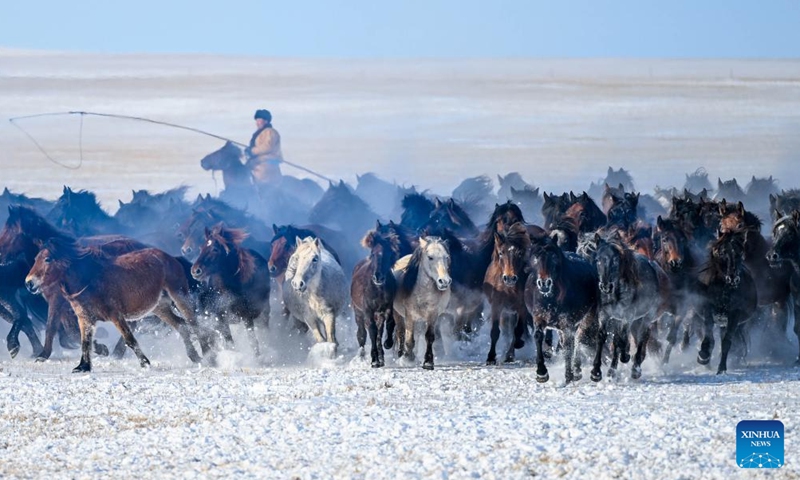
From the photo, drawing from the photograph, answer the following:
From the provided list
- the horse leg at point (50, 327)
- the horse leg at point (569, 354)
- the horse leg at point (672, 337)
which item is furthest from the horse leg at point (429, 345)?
the horse leg at point (50, 327)

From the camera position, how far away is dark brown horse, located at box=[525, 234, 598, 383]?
12.5m

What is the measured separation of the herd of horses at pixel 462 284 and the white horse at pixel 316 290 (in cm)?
2

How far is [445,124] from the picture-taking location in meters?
47.2

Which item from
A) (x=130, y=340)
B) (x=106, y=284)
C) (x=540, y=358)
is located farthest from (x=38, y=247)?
(x=540, y=358)

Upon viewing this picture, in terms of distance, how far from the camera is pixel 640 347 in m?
13.4

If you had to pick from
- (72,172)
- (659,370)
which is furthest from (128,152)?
(659,370)

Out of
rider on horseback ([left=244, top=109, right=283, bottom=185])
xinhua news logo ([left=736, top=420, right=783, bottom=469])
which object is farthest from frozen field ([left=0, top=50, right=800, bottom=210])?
xinhua news logo ([left=736, top=420, right=783, bottom=469])

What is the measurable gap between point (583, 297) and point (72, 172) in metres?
39.2

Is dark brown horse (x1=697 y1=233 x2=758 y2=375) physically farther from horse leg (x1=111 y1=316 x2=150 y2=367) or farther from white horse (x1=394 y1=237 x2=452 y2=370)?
horse leg (x1=111 y1=316 x2=150 y2=367)

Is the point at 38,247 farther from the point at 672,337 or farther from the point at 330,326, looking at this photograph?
the point at 672,337

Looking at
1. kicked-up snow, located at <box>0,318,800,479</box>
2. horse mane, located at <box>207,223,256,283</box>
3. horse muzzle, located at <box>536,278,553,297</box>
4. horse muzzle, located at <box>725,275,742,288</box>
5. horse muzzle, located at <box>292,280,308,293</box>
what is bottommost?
kicked-up snow, located at <box>0,318,800,479</box>

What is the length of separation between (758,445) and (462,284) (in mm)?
7195

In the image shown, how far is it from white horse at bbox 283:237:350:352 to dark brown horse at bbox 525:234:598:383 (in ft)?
10.2

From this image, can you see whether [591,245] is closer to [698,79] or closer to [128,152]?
[128,152]
